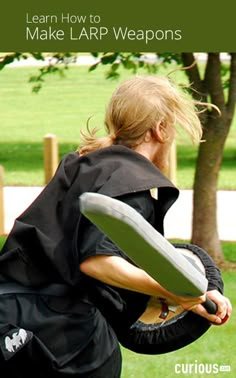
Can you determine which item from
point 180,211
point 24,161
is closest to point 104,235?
point 180,211

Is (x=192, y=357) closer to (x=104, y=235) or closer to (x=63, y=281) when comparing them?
(x=63, y=281)

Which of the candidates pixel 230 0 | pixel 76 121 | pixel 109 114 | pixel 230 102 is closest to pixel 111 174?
pixel 109 114

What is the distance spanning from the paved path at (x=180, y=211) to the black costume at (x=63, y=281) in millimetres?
7704

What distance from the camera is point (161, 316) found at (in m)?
4.21

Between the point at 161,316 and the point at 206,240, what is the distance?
5.99 metres

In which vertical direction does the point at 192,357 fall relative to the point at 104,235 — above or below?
below

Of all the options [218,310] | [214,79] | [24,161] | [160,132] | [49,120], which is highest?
[160,132]

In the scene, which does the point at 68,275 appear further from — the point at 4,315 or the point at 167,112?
the point at 167,112

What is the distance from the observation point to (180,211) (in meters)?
13.2

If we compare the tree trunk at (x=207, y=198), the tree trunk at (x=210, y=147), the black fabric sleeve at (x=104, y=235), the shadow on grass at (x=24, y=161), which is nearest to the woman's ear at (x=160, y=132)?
the black fabric sleeve at (x=104, y=235)

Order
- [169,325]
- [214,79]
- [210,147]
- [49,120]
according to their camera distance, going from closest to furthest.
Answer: [169,325]
[214,79]
[210,147]
[49,120]

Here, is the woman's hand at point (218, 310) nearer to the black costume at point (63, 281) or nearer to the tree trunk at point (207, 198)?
the black costume at point (63, 281)

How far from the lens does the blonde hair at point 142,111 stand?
3.85 meters

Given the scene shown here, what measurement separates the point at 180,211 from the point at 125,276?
9748mm
